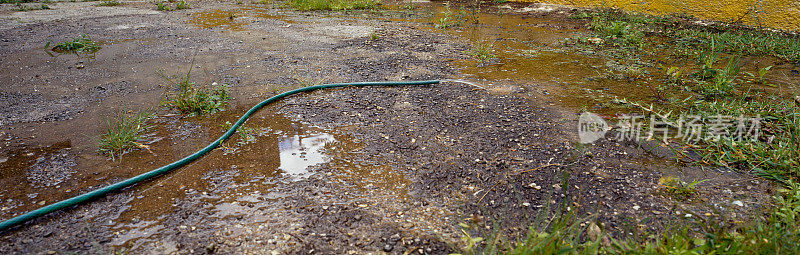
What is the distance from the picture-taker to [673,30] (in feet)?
16.2

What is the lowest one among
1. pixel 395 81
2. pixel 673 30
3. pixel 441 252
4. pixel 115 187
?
pixel 441 252

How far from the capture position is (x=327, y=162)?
213 cm

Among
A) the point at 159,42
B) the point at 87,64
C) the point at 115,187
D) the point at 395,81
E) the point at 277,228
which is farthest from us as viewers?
the point at 159,42

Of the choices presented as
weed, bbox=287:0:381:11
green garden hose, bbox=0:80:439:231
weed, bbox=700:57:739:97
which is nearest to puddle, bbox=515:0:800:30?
weed, bbox=700:57:739:97

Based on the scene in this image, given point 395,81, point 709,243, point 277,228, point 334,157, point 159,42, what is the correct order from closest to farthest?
point 709,243 → point 277,228 → point 334,157 → point 395,81 → point 159,42

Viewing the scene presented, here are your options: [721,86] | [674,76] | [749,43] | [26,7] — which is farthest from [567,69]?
[26,7]

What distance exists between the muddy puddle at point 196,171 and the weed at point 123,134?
→ 0.06 meters

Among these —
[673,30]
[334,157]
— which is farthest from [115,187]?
[673,30]

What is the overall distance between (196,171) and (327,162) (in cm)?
66

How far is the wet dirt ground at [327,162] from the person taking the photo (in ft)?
5.28

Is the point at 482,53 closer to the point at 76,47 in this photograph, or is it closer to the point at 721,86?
the point at 721,86

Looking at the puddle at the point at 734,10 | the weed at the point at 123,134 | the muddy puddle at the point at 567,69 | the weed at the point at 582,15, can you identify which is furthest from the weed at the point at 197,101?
the puddle at the point at 734,10

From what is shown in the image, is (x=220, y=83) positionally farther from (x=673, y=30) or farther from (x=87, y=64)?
(x=673, y=30)

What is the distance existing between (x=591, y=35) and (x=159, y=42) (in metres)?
5.22
